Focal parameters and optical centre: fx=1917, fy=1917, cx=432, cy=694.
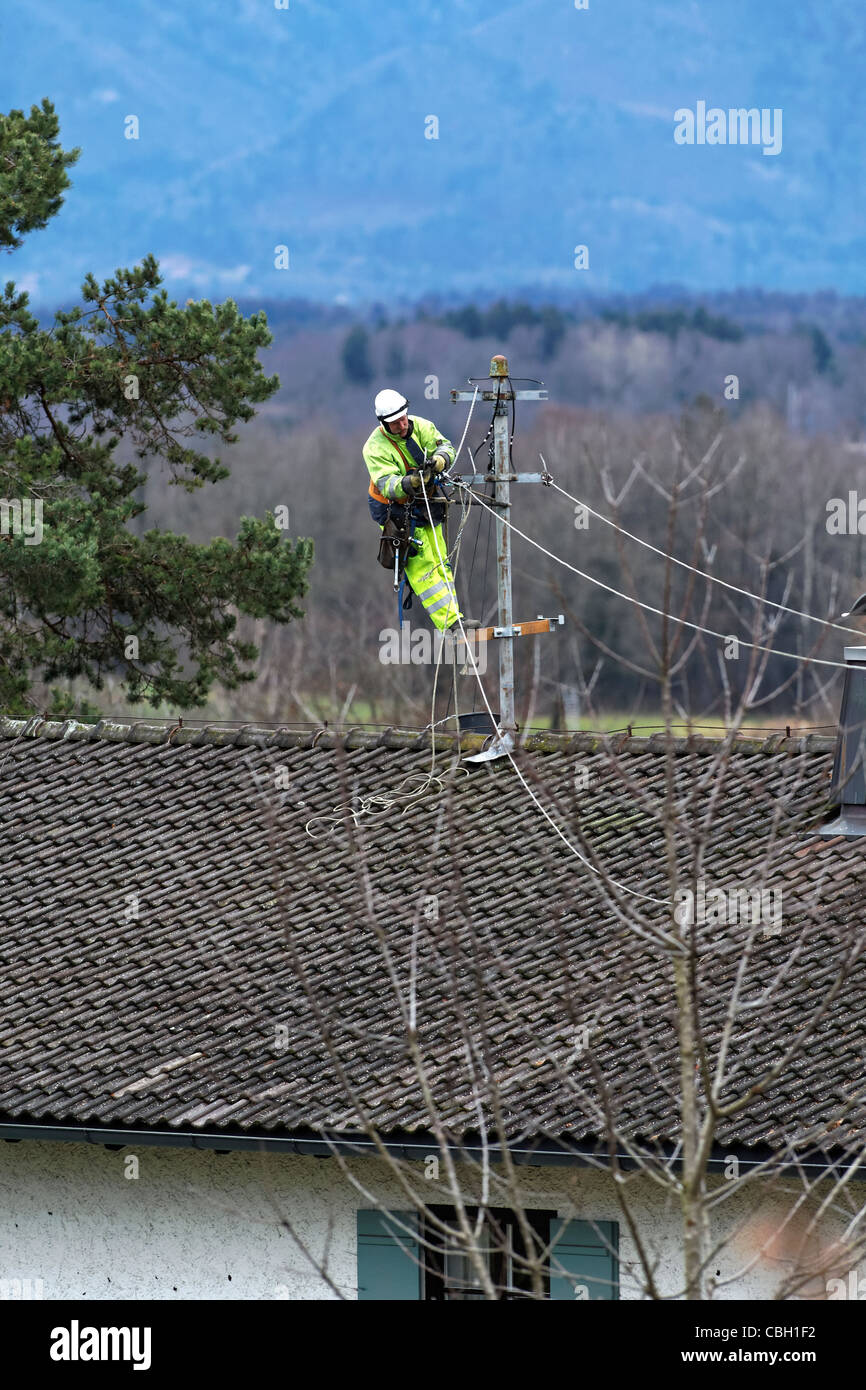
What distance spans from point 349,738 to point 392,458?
7.28 ft

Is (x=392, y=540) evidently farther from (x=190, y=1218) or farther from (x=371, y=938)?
(x=190, y=1218)

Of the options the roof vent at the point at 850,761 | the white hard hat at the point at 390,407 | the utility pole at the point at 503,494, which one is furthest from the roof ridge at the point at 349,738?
the white hard hat at the point at 390,407

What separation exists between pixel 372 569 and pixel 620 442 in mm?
11750

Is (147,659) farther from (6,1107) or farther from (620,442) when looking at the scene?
(620,442)

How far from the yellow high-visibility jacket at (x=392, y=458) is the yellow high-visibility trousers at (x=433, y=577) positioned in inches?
16.1

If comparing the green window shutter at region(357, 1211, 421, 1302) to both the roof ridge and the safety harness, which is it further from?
the safety harness

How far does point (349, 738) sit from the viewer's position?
15.0 meters

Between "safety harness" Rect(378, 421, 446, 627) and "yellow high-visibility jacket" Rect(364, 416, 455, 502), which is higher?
"yellow high-visibility jacket" Rect(364, 416, 455, 502)

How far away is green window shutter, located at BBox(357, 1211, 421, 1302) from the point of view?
11.2m

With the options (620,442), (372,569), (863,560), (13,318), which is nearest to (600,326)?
(620,442)

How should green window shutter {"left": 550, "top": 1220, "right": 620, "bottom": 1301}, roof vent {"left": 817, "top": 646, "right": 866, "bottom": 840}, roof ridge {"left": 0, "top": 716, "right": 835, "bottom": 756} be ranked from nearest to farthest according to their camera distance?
green window shutter {"left": 550, "top": 1220, "right": 620, "bottom": 1301}
roof vent {"left": 817, "top": 646, "right": 866, "bottom": 840}
roof ridge {"left": 0, "top": 716, "right": 835, "bottom": 756}

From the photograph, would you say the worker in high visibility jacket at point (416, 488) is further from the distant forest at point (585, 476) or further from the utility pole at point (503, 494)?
the distant forest at point (585, 476)

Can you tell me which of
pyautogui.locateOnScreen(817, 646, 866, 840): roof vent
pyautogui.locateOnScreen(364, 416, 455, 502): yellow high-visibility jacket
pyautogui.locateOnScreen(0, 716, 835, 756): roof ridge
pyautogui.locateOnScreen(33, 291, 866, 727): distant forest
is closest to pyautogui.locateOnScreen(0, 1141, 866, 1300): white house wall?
pyautogui.locateOnScreen(817, 646, 866, 840): roof vent

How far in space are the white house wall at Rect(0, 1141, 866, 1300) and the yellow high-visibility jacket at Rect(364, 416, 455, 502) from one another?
5.32 metres
